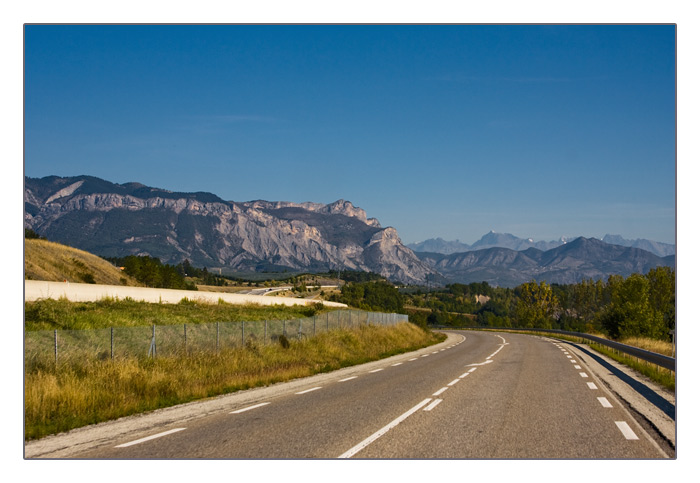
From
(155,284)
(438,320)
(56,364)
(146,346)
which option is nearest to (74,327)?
(146,346)

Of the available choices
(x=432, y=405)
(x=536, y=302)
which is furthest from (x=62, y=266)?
(x=536, y=302)

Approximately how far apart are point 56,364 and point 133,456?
7257 mm

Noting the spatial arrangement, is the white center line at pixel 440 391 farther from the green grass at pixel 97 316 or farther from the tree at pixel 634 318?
the tree at pixel 634 318

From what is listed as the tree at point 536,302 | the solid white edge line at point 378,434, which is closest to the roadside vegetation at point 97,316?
the solid white edge line at point 378,434

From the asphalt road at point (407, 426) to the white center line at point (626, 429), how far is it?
0.02m

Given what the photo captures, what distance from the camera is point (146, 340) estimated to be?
22094 millimetres

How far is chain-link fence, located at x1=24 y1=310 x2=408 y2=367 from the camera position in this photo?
1602 cm

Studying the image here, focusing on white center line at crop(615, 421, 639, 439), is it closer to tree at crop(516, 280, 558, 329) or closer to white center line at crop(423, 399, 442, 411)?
white center line at crop(423, 399, 442, 411)

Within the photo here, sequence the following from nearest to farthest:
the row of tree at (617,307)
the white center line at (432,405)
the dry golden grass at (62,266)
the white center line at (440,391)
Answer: the white center line at (432,405)
the white center line at (440,391)
the dry golden grass at (62,266)
the row of tree at (617,307)

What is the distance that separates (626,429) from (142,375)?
1062cm

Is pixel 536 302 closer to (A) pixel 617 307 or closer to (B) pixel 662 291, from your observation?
(B) pixel 662 291

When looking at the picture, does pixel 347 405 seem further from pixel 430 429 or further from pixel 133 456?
pixel 133 456

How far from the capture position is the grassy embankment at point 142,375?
11.3m

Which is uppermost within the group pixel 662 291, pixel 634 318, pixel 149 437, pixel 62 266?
pixel 62 266
